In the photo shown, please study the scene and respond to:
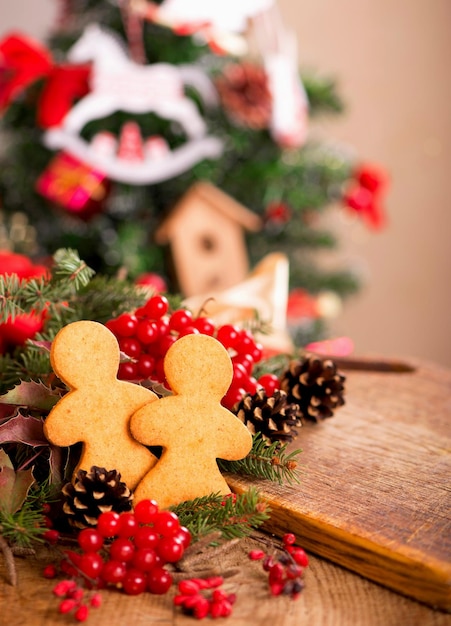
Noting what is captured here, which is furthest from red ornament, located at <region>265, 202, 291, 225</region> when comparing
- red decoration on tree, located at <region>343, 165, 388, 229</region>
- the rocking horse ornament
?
the rocking horse ornament

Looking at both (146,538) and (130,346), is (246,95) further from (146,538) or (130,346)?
(146,538)

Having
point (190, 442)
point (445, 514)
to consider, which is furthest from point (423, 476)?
point (190, 442)

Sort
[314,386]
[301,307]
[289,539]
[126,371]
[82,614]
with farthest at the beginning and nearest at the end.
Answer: [301,307], [314,386], [126,371], [289,539], [82,614]

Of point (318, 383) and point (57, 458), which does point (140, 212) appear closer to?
point (318, 383)

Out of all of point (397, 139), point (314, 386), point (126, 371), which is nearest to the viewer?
point (126, 371)

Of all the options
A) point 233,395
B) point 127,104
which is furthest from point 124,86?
point 233,395

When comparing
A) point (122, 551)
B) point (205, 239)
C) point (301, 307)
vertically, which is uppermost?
point (122, 551)

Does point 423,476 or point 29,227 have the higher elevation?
point 423,476

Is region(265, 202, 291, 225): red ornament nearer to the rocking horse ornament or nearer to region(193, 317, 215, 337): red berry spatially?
the rocking horse ornament
